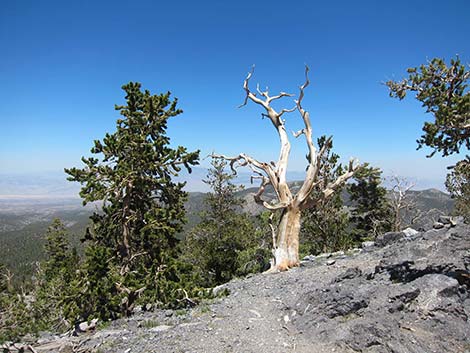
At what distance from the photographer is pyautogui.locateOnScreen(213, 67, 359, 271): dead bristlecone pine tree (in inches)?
562

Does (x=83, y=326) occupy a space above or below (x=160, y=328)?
below

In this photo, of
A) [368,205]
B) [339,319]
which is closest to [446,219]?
[339,319]

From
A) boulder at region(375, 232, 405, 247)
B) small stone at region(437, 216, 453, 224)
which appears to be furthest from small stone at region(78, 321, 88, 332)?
small stone at region(437, 216, 453, 224)

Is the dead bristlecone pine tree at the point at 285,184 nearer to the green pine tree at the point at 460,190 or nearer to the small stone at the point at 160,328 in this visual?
the small stone at the point at 160,328

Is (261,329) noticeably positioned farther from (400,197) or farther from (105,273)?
(400,197)

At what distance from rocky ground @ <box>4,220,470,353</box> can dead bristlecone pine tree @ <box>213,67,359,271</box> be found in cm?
407

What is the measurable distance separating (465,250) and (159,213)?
30.2 feet

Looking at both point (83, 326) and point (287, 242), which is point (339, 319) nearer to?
point (83, 326)

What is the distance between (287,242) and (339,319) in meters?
7.16

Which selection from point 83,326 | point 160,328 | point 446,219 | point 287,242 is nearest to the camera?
point 160,328

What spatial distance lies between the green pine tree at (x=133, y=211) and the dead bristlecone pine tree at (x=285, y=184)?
5.29 meters

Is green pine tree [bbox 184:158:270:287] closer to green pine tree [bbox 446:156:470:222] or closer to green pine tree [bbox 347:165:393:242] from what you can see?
green pine tree [bbox 347:165:393:242]

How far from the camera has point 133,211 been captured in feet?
36.3

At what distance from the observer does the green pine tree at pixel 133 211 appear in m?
9.50
